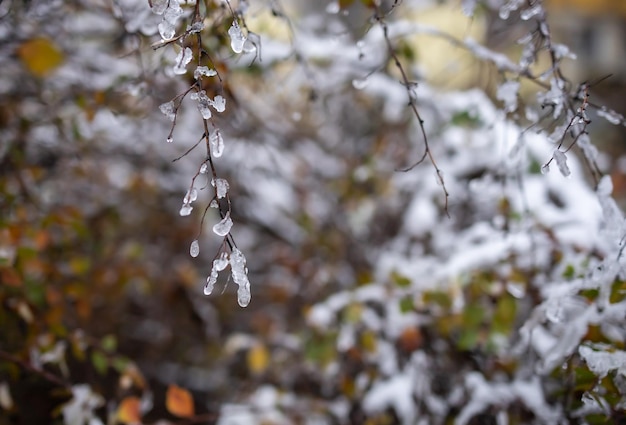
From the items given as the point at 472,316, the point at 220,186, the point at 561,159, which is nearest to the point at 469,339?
the point at 472,316

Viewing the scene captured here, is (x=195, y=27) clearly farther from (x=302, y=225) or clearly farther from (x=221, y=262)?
(x=302, y=225)

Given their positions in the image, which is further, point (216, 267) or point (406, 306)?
point (406, 306)

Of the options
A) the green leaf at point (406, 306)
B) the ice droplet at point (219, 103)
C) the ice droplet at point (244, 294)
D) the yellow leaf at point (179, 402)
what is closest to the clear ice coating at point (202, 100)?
the ice droplet at point (219, 103)

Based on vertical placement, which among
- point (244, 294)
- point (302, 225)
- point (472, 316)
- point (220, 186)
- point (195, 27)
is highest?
point (302, 225)

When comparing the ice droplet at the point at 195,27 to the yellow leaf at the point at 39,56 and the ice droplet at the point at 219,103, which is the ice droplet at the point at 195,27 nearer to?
the ice droplet at the point at 219,103

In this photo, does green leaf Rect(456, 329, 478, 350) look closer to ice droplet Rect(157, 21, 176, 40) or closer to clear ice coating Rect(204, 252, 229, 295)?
clear ice coating Rect(204, 252, 229, 295)

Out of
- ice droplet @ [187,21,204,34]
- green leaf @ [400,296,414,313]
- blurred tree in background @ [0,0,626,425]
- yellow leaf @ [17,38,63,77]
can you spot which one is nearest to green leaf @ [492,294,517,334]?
blurred tree in background @ [0,0,626,425]

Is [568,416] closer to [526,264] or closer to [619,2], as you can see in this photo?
[526,264]

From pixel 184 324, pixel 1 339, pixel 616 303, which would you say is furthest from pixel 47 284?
pixel 616 303
